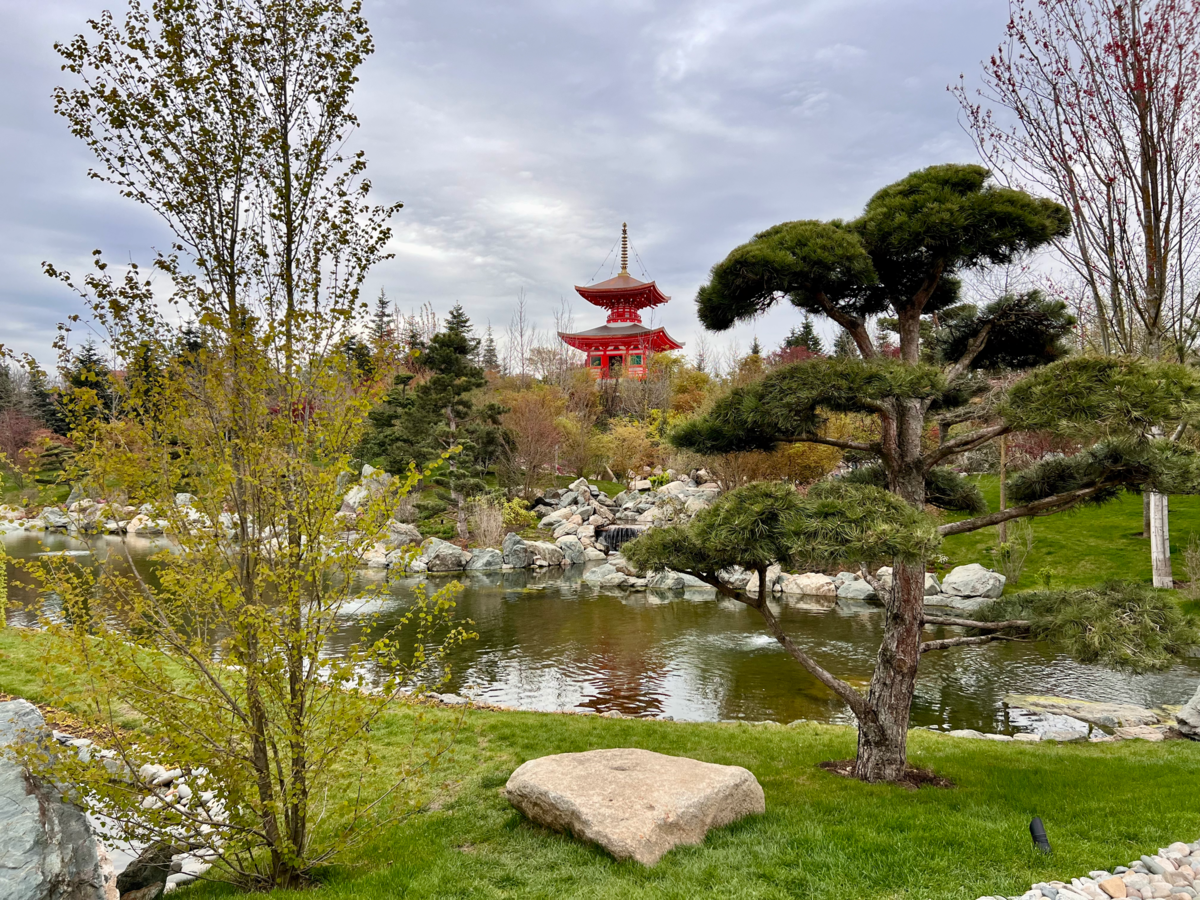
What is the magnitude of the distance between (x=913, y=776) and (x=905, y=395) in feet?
8.98

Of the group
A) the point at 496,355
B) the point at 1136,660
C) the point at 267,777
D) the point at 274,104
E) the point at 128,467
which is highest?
the point at 496,355

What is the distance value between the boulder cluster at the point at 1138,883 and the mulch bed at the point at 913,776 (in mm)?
1389

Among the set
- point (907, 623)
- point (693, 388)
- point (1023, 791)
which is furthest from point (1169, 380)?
point (693, 388)

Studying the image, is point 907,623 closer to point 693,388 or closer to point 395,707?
point 395,707

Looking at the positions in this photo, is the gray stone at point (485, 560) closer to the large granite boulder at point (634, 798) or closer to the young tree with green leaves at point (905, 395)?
the young tree with green leaves at point (905, 395)

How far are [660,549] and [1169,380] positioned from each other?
123 inches

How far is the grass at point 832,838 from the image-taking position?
3418 mm

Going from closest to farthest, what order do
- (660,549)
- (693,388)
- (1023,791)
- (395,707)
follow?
(1023,791)
(660,549)
(395,707)
(693,388)

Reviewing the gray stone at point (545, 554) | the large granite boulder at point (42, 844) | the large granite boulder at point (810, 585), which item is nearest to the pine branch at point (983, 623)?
the large granite boulder at point (42, 844)

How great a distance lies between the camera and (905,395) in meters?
4.44

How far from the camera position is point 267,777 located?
3297mm

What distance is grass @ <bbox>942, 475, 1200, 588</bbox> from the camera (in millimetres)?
14719

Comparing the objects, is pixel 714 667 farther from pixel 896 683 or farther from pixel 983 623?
pixel 983 623

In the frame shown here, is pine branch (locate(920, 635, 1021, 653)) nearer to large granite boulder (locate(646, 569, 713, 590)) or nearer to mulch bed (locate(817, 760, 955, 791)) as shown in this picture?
mulch bed (locate(817, 760, 955, 791))
